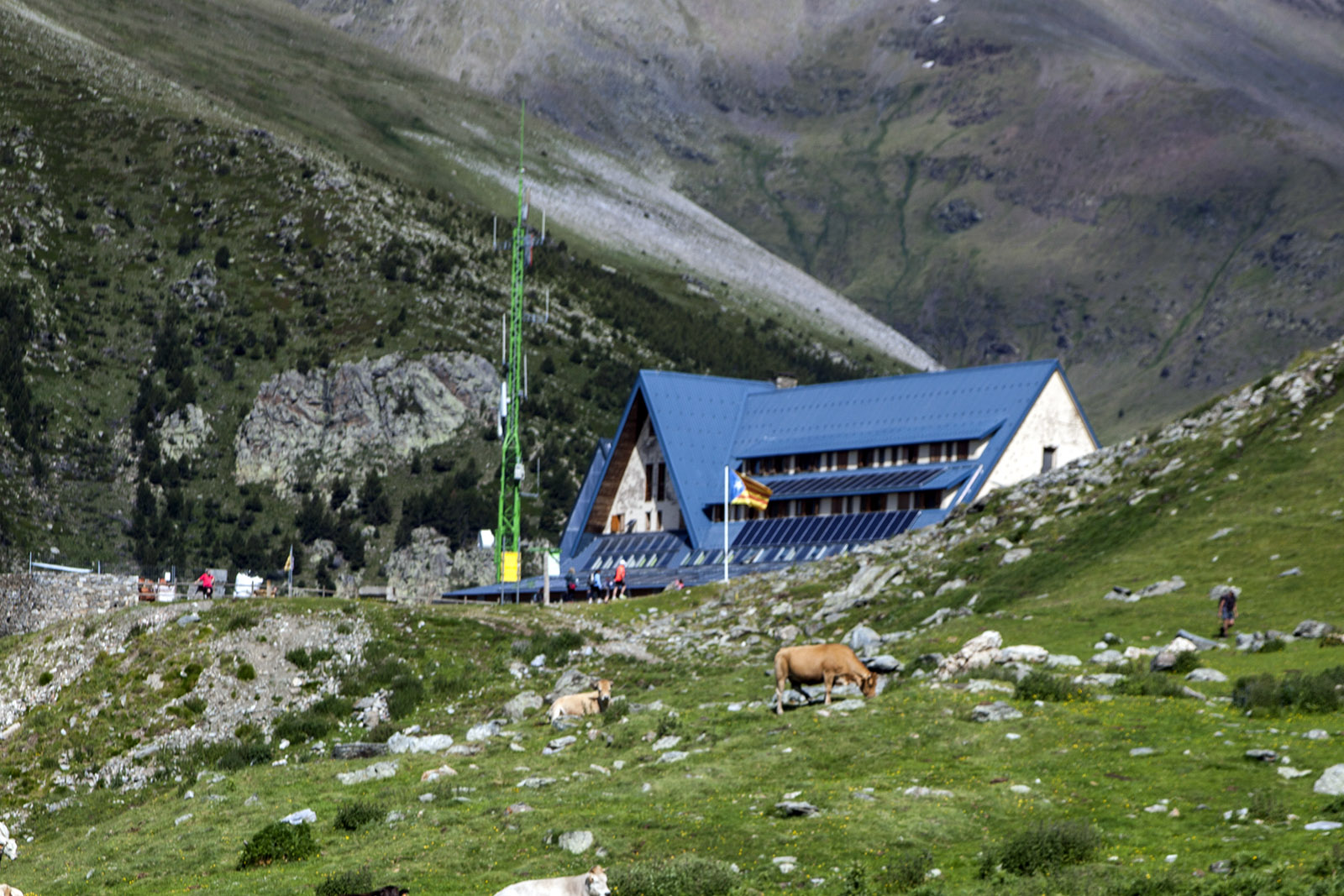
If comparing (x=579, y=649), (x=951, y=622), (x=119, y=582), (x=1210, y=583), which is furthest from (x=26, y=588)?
(x=1210, y=583)

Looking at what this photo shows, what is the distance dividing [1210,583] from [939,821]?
23615 millimetres

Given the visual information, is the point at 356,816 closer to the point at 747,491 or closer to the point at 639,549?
the point at 747,491

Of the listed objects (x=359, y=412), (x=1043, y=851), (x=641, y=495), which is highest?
(x=359, y=412)

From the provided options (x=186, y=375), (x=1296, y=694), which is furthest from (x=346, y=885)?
(x=186, y=375)

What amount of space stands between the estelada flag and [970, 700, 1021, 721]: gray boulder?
47.0 metres

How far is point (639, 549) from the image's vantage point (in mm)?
88875

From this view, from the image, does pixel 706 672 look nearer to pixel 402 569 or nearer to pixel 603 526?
pixel 603 526

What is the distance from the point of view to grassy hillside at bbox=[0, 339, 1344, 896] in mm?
21406

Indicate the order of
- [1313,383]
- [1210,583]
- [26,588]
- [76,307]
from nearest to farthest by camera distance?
[1210,583] → [1313,383] → [26,588] → [76,307]

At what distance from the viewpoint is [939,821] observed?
22391 millimetres

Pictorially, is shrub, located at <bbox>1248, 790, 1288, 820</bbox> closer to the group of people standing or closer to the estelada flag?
the group of people standing

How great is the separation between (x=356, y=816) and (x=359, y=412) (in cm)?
15394

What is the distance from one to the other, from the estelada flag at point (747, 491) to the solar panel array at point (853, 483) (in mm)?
7908

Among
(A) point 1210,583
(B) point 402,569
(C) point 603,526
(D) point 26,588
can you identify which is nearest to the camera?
(A) point 1210,583
